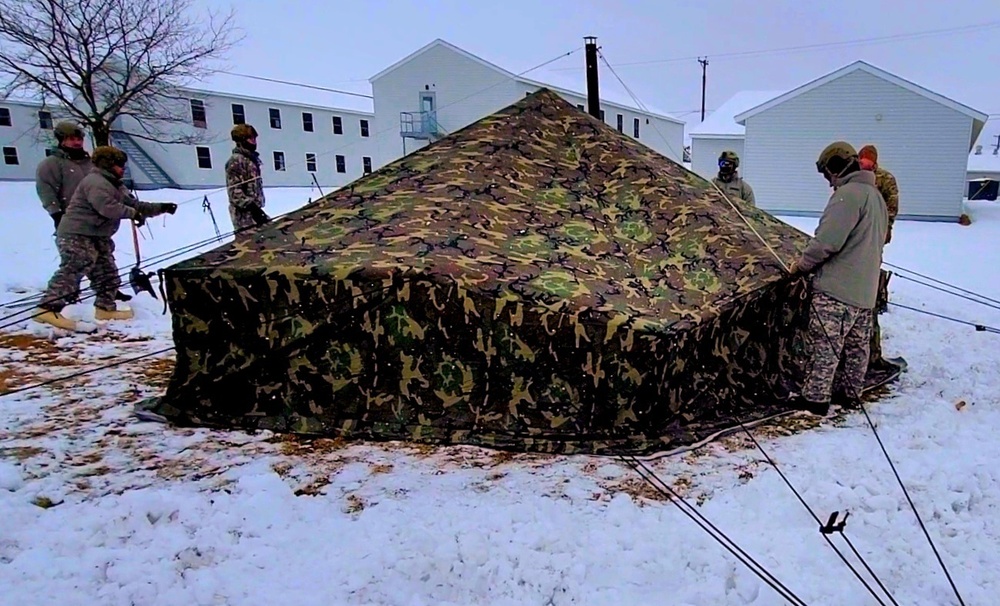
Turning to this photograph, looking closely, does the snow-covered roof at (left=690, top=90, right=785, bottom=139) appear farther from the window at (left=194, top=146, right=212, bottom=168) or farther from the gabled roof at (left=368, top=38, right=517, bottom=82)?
the window at (left=194, top=146, right=212, bottom=168)

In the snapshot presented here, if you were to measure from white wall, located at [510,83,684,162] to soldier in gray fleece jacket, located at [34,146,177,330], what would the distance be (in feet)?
59.1

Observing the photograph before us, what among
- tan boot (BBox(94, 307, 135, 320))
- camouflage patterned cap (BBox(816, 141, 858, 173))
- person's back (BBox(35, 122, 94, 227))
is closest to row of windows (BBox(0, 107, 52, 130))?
person's back (BBox(35, 122, 94, 227))

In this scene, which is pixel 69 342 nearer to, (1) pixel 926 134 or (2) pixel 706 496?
(2) pixel 706 496

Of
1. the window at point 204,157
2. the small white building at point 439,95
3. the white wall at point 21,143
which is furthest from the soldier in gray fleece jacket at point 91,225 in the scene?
the white wall at point 21,143

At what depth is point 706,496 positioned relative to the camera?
2850mm

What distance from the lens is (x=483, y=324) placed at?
348cm

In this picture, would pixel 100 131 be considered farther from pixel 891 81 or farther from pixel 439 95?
pixel 891 81

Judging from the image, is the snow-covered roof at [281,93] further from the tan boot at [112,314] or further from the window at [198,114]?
the tan boot at [112,314]

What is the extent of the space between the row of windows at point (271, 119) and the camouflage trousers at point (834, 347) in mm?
24286

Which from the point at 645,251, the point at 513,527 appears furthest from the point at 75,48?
the point at 513,527

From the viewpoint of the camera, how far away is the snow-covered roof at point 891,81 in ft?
49.6

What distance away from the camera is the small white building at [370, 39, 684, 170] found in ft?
72.7

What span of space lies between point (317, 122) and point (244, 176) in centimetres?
2307

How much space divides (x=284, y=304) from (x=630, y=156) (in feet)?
9.19
